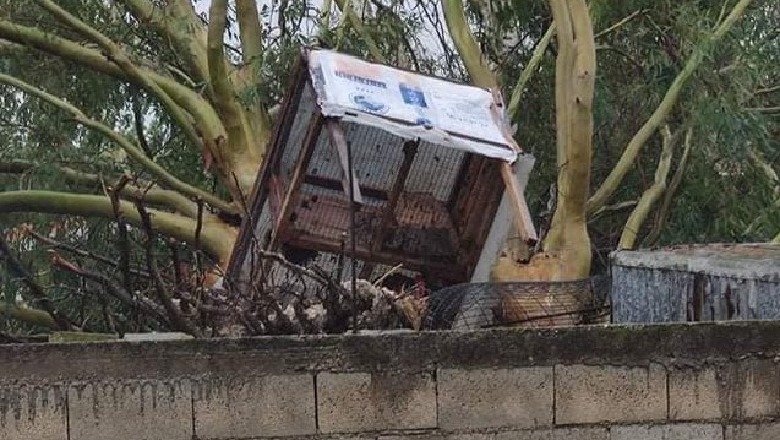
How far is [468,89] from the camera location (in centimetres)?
668

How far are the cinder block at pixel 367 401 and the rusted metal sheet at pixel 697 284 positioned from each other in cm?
208

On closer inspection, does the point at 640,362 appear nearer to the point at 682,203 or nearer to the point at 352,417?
the point at 352,417

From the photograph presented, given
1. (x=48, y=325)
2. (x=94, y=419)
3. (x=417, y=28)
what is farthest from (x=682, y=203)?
(x=94, y=419)

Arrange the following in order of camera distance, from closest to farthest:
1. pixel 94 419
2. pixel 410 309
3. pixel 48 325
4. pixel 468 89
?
pixel 94 419
pixel 410 309
pixel 468 89
pixel 48 325

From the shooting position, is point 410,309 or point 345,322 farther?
point 410,309

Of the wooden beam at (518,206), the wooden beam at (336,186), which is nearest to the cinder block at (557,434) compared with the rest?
the wooden beam at (518,206)

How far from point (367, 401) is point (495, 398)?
1.26ft

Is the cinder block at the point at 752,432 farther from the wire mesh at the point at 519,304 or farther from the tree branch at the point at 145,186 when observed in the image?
the tree branch at the point at 145,186

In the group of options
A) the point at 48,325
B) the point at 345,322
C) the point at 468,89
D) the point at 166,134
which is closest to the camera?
the point at 345,322

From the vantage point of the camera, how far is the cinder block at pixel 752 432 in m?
3.17

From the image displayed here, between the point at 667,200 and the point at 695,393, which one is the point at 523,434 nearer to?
the point at 695,393

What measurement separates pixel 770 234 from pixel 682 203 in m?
0.82

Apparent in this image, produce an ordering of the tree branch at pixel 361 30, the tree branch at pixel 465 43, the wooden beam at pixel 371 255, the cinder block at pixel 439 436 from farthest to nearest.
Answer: the tree branch at pixel 361 30 → the tree branch at pixel 465 43 → the wooden beam at pixel 371 255 → the cinder block at pixel 439 436

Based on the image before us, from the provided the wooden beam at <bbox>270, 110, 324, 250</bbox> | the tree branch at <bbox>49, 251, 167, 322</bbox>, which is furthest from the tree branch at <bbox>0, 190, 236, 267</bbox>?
the tree branch at <bbox>49, 251, 167, 322</bbox>
